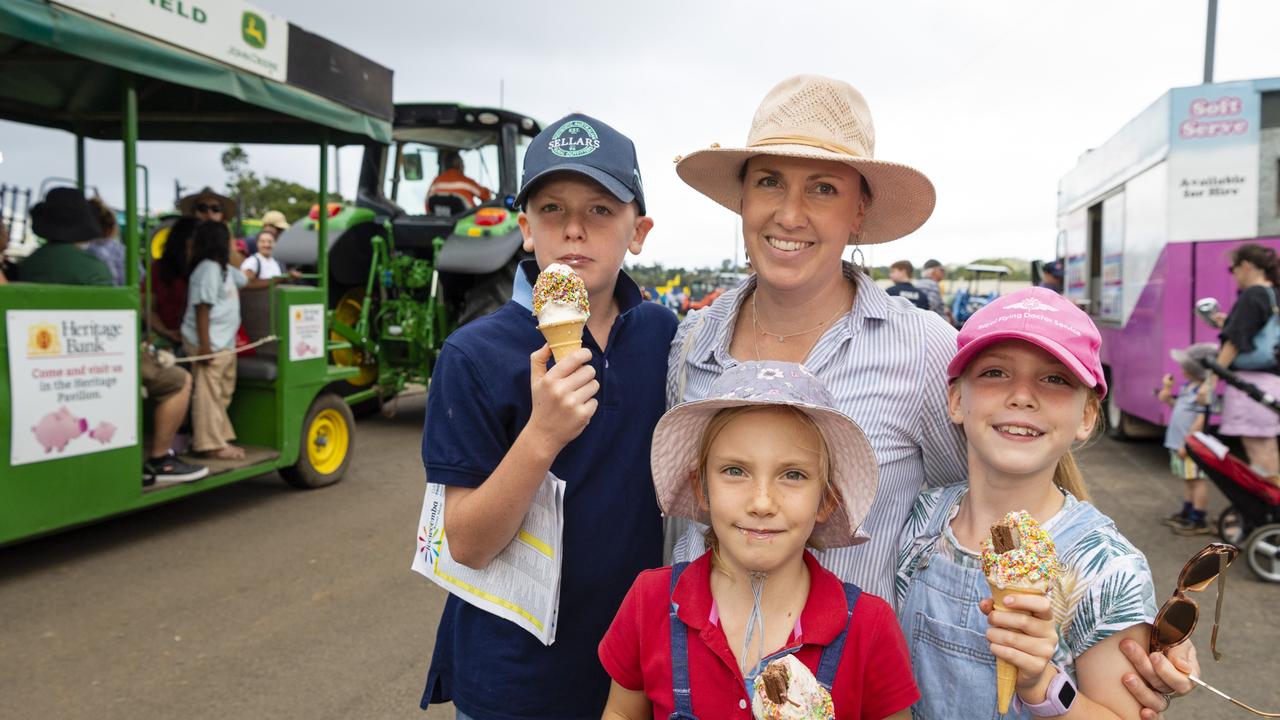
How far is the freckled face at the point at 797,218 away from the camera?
196 centimetres

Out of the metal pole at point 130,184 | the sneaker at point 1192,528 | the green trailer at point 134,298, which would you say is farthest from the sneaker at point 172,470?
the sneaker at point 1192,528

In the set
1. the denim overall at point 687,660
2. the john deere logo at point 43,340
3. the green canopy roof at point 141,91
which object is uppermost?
the green canopy roof at point 141,91

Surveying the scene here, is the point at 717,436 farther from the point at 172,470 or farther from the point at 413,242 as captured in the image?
the point at 413,242

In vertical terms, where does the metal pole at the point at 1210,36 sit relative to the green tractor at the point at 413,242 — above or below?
above

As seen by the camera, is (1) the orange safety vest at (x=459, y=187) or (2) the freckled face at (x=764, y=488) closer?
(2) the freckled face at (x=764, y=488)

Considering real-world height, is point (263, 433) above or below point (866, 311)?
below

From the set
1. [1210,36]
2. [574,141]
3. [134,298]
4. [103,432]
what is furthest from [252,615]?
[1210,36]

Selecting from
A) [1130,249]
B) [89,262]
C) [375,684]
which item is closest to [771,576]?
[375,684]

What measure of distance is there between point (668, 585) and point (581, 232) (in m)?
0.82

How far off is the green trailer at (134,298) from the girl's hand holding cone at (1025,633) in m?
5.07

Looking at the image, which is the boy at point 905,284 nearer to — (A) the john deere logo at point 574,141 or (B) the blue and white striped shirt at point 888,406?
(B) the blue and white striped shirt at point 888,406

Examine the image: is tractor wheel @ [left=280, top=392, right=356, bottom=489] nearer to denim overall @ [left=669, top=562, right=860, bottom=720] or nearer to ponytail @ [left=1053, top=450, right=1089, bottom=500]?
denim overall @ [left=669, top=562, right=860, bottom=720]

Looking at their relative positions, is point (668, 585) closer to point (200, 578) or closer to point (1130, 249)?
point (200, 578)

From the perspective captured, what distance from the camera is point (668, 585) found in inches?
66.5
